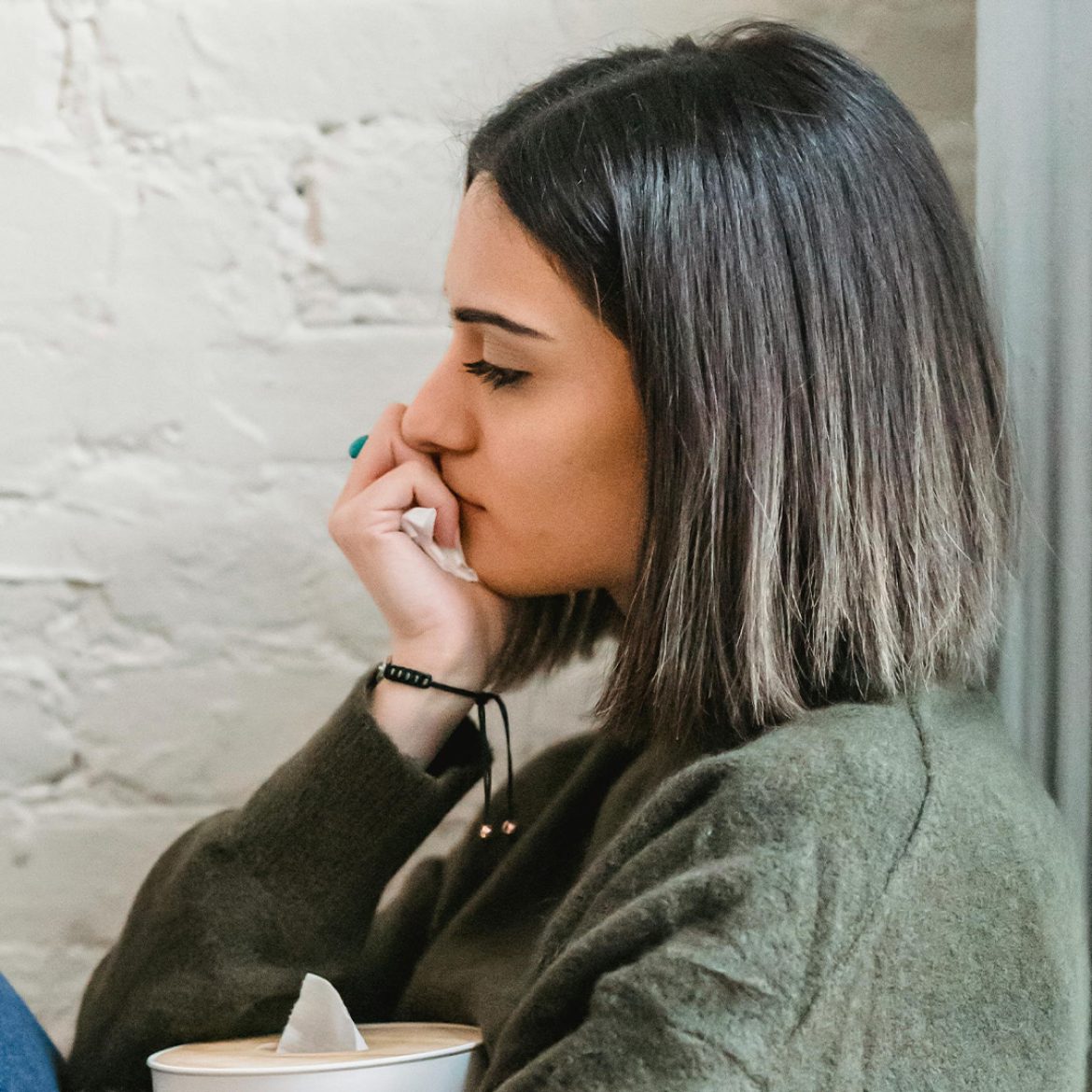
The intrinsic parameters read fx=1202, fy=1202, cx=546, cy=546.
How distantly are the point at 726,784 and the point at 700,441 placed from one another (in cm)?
21

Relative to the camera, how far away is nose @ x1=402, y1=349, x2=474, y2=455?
34.0 inches

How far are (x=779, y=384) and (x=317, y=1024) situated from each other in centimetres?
Answer: 50

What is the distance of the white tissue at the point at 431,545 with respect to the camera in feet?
2.98

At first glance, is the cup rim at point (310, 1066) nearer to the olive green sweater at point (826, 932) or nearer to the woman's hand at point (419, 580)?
the olive green sweater at point (826, 932)

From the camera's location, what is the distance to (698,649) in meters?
0.75

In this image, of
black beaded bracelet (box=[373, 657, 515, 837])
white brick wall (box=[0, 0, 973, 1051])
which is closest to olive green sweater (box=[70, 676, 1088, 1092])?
black beaded bracelet (box=[373, 657, 515, 837])

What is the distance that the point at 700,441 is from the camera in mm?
725

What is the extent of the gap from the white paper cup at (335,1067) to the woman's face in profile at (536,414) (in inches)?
12.3

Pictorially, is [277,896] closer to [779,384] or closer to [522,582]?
[522,582]

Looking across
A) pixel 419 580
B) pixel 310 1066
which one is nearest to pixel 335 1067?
pixel 310 1066

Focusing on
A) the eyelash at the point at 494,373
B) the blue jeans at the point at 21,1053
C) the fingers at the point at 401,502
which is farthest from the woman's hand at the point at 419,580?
the blue jeans at the point at 21,1053

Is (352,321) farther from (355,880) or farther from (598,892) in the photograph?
(598,892)

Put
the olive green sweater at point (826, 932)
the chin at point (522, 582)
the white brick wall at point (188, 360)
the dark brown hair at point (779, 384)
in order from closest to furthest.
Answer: the olive green sweater at point (826, 932) < the dark brown hair at point (779, 384) < the chin at point (522, 582) < the white brick wall at point (188, 360)

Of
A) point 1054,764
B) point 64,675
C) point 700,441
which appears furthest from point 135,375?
point 1054,764
